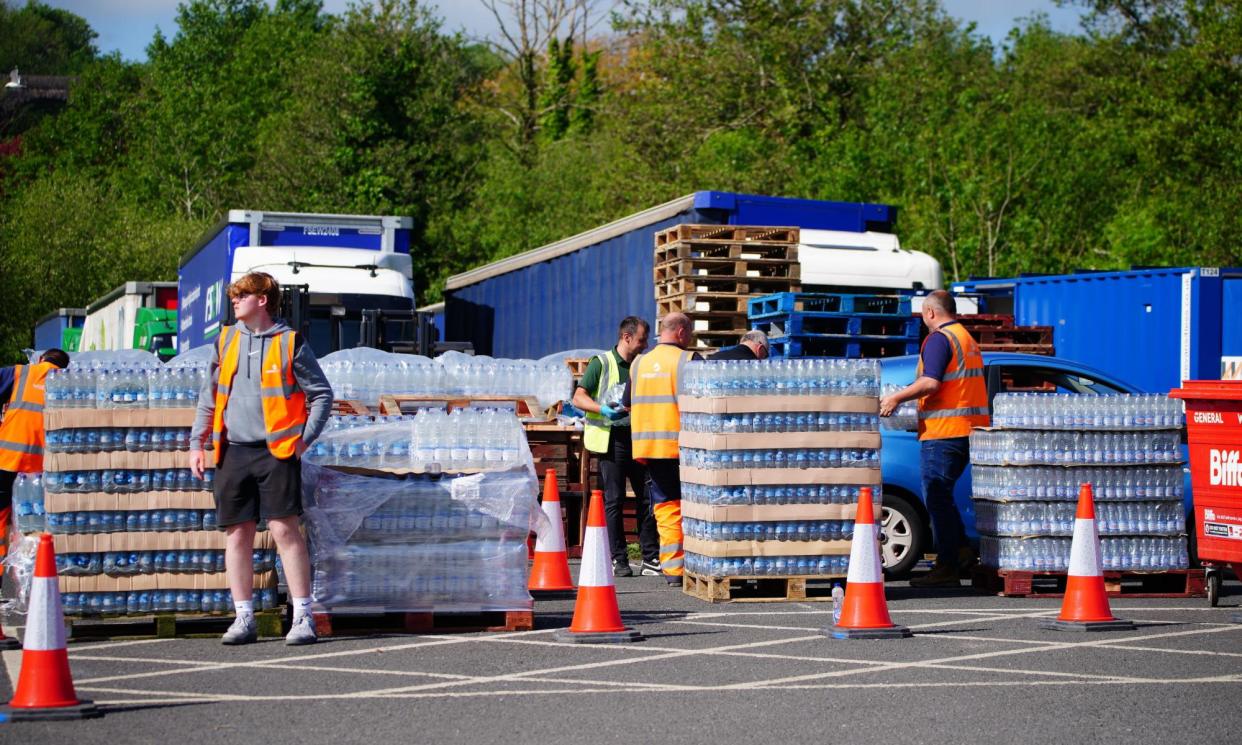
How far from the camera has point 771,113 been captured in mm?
A: 43812

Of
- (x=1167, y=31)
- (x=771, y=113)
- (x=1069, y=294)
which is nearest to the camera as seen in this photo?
(x=1069, y=294)

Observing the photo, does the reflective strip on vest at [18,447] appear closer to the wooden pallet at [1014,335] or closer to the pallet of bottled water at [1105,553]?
the pallet of bottled water at [1105,553]

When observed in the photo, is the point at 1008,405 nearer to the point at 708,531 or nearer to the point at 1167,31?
the point at 708,531

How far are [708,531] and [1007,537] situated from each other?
2.11 meters

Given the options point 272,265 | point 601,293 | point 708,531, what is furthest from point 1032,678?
point 272,265

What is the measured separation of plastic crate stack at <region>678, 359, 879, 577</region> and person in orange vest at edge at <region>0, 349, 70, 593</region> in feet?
14.1

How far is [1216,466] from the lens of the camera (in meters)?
10.8

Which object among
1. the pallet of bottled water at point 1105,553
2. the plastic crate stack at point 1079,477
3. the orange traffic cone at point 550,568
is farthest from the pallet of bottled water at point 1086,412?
the orange traffic cone at point 550,568

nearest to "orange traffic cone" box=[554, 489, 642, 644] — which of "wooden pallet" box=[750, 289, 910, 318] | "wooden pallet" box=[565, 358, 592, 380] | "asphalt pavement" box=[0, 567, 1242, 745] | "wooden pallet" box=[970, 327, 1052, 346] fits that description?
"asphalt pavement" box=[0, 567, 1242, 745]

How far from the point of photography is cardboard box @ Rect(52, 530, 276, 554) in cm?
912

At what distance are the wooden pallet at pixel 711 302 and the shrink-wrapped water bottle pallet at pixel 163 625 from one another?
8056 millimetres

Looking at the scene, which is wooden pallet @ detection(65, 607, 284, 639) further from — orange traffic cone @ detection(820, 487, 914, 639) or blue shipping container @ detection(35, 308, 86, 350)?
blue shipping container @ detection(35, 308, 86, 350)

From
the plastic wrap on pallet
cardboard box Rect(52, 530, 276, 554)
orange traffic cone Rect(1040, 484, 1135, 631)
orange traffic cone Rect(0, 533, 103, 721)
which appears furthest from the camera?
the plastic wrap on pallet

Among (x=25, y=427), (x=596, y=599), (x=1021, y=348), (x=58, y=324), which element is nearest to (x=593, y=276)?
(x=1021, y=348)
